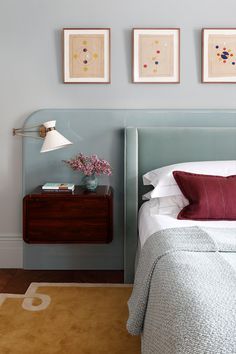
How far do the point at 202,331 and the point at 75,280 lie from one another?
1.91 meters

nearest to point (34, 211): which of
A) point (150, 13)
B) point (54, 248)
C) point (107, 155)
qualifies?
point (54, 248)

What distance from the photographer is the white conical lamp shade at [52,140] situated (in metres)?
2.76

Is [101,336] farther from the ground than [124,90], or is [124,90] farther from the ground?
[124,90]

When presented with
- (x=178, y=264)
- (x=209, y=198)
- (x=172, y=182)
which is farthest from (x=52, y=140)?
(x=178, y=264)

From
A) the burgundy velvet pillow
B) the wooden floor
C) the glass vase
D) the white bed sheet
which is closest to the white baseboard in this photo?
the wooden floor

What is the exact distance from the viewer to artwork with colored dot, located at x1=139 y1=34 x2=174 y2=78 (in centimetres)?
299

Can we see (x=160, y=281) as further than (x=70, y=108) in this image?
No

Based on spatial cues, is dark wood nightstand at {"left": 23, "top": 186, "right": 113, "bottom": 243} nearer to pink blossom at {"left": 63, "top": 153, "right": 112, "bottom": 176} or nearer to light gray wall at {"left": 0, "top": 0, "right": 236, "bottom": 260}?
pink blossom at {"left": 63, "top": 153, "right": 112, "bottom": 176}

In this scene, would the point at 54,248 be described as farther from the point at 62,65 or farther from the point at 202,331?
the point at 202,331

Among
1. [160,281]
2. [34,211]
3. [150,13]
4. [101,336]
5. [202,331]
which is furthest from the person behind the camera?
[150,13]

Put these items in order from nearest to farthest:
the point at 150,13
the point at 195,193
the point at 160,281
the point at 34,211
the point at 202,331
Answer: the point at 202,331 → the point at 160,281 → the point at 195,193 → the point at 34,211 → the point at 150,13

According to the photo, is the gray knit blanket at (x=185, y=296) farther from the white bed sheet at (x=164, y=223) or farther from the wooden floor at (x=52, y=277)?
the wooden floor at (x=52, y=277)

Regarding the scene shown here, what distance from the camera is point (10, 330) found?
6.87 ft

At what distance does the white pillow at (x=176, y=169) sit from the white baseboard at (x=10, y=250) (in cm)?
118
